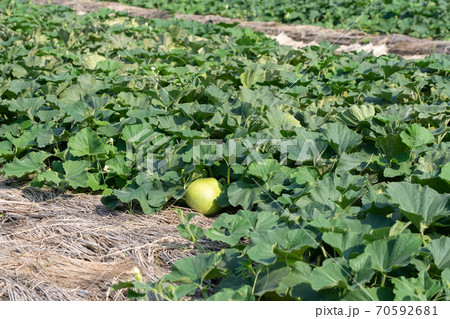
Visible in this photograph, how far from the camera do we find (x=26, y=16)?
26.9 feet

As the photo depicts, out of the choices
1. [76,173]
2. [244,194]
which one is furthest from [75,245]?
[244,194]

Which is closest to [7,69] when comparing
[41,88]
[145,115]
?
[41,88]

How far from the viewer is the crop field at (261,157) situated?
5.98 ft

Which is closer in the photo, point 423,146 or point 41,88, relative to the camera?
point 423,146

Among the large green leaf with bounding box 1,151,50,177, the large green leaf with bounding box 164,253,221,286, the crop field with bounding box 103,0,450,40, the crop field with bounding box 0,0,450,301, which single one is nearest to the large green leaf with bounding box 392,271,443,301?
the crop field with bounding box 0,0,450,301

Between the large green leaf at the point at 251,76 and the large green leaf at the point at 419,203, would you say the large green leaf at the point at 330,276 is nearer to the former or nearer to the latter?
the large green leaf at the point at 419,203

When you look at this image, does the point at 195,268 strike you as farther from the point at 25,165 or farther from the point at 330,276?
the point at 25,165

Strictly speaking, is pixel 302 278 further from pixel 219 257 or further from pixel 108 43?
pixel 108 43

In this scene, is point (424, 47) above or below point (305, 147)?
below

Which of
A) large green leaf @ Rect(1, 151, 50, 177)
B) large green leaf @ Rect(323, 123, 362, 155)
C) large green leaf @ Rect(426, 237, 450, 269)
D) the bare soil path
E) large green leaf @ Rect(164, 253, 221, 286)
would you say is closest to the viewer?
large green leaf @ Rect(426, 237, 450, 269)

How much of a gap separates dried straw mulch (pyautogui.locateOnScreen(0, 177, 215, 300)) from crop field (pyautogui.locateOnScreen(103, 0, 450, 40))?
22.4 feet

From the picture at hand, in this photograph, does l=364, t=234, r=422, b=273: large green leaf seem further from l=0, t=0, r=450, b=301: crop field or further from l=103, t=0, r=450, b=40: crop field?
l=103, t=0, r=450, b=40: crop field

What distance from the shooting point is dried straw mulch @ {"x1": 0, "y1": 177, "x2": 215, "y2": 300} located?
215cm
